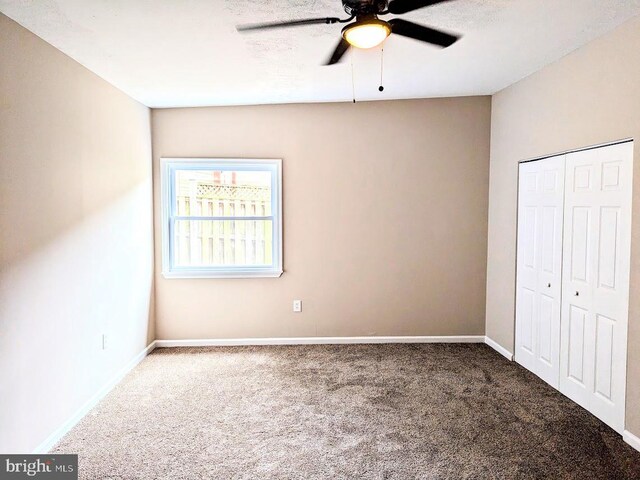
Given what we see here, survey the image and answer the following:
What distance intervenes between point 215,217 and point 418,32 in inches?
116

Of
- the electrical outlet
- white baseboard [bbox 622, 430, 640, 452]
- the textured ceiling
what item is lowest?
white baseboard [bbox 622, 430, 640, 452]

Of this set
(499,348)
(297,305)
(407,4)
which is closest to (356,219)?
(297,305)

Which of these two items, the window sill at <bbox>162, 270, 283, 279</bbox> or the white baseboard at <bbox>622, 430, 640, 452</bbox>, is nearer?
the white baseboard at <bbox>622, 430, 640, 452</bbox>

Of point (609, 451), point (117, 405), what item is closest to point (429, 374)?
point (609, 451)

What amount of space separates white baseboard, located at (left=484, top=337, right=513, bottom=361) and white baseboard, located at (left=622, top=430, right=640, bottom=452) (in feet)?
4.49

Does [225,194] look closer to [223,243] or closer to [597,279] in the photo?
[223,243]

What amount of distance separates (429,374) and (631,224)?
1.93m

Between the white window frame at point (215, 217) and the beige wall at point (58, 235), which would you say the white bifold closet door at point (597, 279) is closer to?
the white window frame at point (215, 217)

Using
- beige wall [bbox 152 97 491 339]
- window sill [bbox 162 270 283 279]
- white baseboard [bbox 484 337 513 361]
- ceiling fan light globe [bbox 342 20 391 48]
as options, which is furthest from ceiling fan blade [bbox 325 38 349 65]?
white baseboard [bbox 484 337 513 361]

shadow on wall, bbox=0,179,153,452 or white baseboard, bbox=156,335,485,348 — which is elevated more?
shadow on wall, bbox=0,179,153,452

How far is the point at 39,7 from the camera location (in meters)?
2.15

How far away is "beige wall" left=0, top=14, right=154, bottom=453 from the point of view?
2.25m

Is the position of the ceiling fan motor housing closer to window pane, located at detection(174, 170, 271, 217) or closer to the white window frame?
the white window frame

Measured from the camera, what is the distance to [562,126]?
3182mm
